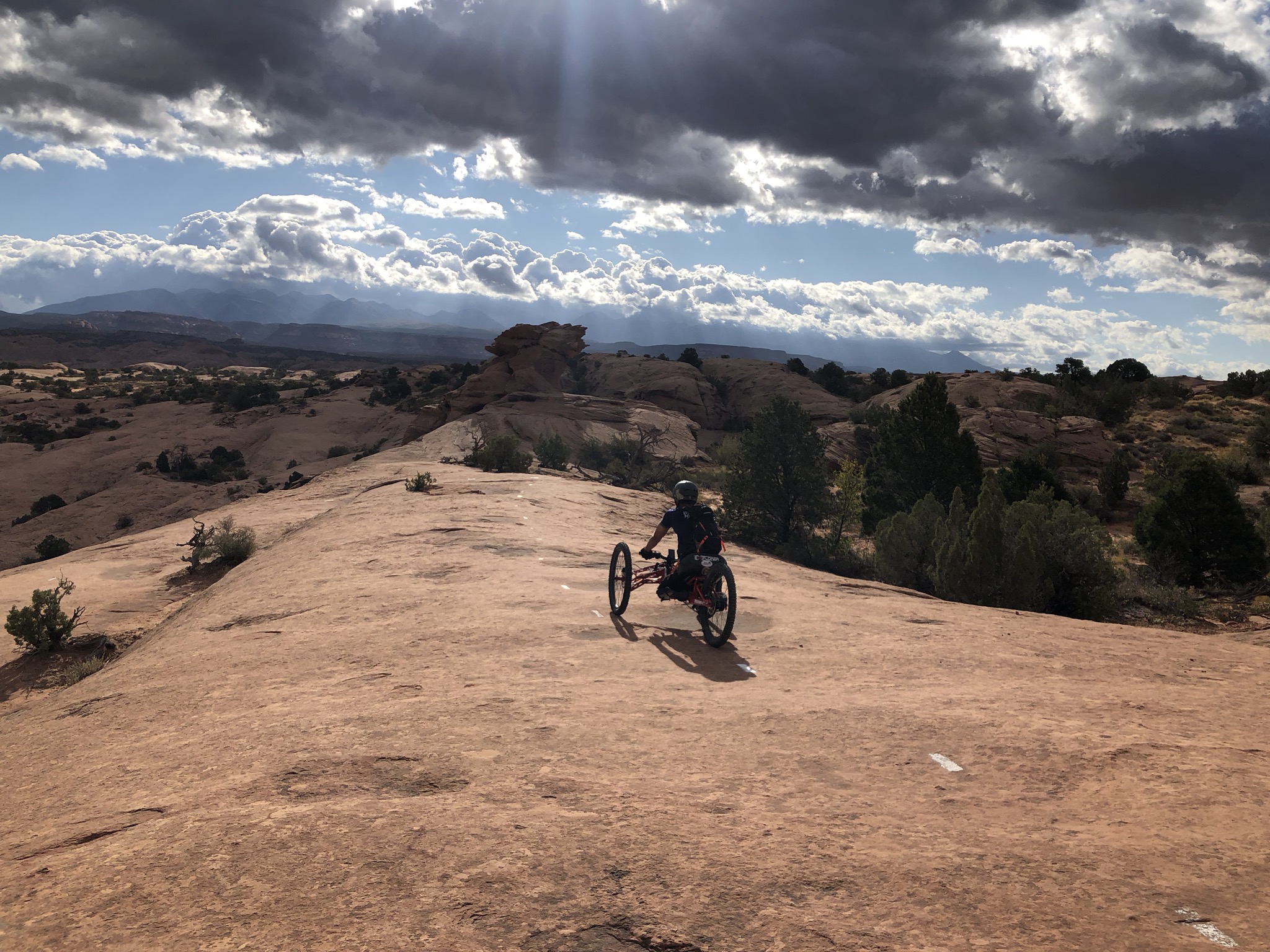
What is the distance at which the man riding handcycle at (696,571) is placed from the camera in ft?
24.8

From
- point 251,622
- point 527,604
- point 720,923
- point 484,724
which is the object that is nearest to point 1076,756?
point 720,923

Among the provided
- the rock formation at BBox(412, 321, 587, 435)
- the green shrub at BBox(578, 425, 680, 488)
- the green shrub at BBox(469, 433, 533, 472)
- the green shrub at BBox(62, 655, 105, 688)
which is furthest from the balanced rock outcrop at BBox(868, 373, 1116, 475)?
the green shrub at BBox(62, 655, 105, 688)

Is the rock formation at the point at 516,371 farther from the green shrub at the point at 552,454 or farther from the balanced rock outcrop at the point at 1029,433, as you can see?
the balanced rock outcrop at the point at 1029,433

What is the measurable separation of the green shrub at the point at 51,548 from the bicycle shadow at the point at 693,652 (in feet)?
88.4

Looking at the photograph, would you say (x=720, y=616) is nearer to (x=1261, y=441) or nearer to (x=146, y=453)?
(x=1261, y=441)

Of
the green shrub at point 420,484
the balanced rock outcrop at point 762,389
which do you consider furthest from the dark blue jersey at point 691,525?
the balanced rock outcrop at point 762,389

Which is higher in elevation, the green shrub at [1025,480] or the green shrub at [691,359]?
the green shrub at [691,359]

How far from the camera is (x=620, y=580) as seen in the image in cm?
887

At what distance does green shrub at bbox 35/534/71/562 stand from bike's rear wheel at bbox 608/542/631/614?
2618cm

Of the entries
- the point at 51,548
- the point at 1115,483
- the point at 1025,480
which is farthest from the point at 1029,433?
the point at 51,548

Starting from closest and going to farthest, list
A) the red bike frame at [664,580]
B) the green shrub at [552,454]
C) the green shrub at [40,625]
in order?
the red bike frame at [664,580] < the green shrub at [40,625] < the green shrub at [552,454]

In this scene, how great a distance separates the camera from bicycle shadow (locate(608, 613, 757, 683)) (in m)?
6.61

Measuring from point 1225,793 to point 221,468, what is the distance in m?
45.1

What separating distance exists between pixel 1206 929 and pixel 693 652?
196 inches
